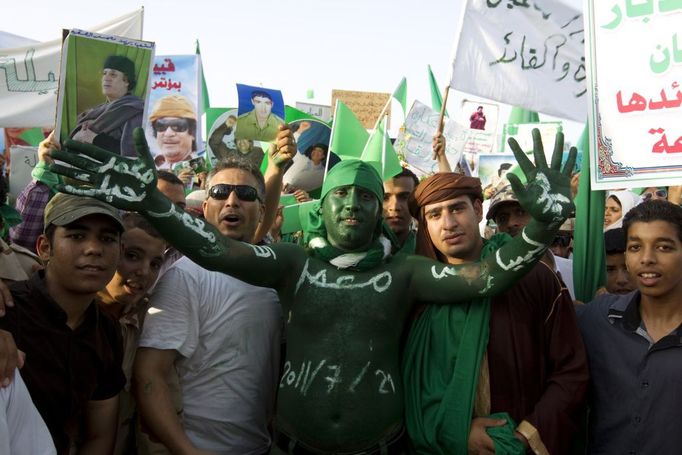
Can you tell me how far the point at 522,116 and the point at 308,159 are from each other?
1275 cm

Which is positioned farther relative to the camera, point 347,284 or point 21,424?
point 347,284

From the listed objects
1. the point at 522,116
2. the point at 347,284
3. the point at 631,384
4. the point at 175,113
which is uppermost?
the point at 522,116

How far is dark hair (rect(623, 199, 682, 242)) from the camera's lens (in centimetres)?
317

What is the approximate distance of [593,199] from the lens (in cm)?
401

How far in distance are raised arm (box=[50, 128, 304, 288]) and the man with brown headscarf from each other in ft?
2.42

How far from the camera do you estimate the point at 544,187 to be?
Answer: 2.80 metres

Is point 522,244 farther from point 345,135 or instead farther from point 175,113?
point 175,113

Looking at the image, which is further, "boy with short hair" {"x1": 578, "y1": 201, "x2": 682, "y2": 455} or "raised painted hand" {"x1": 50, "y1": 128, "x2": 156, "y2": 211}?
"boy with short hair" {"x1": 578, "y1": 201, "x2": 682, "y2": 455}

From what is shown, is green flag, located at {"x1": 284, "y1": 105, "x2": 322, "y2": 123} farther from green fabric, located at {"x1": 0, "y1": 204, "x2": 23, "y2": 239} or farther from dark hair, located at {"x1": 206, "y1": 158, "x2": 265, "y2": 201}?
green fabric, located at {"x1": 0, "y1": 204, "x2": 23, "y2": 239}

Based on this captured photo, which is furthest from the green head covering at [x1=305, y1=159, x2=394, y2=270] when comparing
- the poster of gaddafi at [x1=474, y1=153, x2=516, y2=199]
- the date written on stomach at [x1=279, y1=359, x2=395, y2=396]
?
the poster of gaddafi at [x1=474, y1=153, x2=516, y2=199]

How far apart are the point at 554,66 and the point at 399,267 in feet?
9.30

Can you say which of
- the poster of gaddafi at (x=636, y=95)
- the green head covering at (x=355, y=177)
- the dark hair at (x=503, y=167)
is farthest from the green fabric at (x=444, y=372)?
the dark hair at (x=503, y=167)

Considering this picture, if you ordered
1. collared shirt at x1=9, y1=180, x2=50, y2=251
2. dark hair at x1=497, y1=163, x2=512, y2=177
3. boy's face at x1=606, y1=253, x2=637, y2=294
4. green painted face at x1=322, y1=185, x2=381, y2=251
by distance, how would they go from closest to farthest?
green painted face at x1=322, y1=185, x2=381, y2=251
boy's face at x1=606, y1=253, x2=637, y2=294
collared shirt at x1=9, y1=180, x2=50, y2=251
dark hair at x1=497, y1=163, x2=512, y2=177

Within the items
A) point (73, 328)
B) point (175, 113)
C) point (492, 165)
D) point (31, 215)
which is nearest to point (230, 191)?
point (73, 328)
